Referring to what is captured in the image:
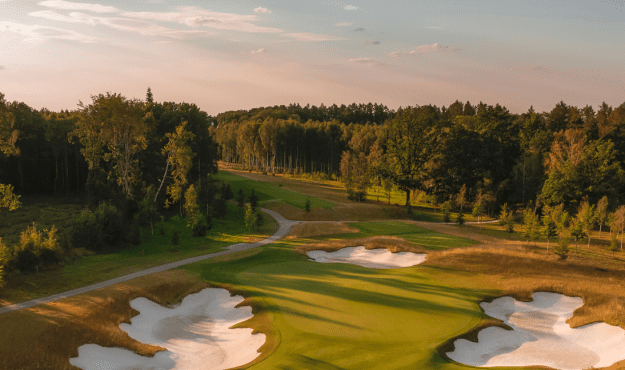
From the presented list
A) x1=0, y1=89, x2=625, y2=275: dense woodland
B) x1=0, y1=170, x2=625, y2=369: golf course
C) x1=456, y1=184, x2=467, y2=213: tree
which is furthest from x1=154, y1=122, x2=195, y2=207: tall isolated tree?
x1=456, y1=184, x2=467, y2=213: tree

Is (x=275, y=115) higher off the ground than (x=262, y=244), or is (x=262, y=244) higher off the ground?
(x=275, y=115)

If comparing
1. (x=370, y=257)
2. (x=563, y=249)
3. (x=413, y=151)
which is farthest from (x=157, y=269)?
(x=413, y=151)

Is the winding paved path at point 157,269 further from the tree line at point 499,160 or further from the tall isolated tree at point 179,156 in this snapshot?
the tree line at point 499,160

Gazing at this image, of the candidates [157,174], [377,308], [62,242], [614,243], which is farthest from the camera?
[157,174]

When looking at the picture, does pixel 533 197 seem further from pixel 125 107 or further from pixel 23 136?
pixel 23 136

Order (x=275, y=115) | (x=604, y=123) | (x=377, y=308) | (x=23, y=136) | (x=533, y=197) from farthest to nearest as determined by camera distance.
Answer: (x=275, y=115) → (x=604, y=123) → (x=533, y=197) → (x=23, y=136) → (x=377, y=308)

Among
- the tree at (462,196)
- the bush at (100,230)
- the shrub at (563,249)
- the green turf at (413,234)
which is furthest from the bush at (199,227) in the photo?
the tree at (462,196)

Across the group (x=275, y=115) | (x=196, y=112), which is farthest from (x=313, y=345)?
(x=275, y=115)

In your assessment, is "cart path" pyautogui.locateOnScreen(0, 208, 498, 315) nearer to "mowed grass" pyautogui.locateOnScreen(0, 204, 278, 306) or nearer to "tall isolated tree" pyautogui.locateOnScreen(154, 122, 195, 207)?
"mowed grass" pyautogui.locateOnScreen(0, 204, 278, 306)

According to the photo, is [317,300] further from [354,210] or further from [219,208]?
[354,210]
